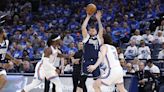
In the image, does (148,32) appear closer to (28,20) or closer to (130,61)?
(130,61)

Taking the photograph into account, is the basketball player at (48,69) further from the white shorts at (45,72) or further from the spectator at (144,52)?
the spectator at (144,52)

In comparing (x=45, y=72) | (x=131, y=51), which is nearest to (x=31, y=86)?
(x=45, y=72)

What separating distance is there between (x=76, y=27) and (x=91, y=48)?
8673 millimetres

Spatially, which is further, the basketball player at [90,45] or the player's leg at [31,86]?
the player's leg at [31,86]

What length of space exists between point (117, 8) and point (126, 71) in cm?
730

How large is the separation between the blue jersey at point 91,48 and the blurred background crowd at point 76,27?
5.70 ft

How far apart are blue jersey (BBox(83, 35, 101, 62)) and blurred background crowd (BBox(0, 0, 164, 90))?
5.70 feet

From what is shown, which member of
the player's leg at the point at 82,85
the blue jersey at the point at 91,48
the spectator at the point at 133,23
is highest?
the spectator at the point at 133,23

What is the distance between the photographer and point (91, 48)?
1248cm

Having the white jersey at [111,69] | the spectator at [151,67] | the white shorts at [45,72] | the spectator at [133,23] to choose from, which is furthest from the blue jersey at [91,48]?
the spectator at [133,23]

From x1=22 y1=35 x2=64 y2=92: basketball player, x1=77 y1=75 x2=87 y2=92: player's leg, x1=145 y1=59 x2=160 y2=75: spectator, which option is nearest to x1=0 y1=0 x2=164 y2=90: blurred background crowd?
x1=145 y1=59 x2=160 y2=75: spectator

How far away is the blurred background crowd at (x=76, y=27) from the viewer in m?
16.3

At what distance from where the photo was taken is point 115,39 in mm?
18266

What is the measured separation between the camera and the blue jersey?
12.0 m
